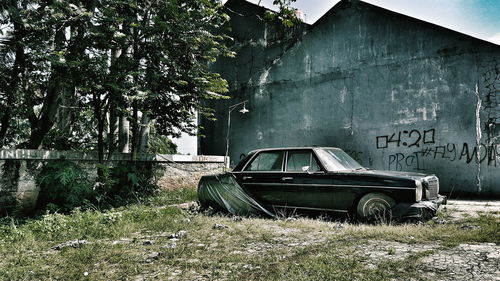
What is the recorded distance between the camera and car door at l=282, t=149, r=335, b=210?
6.01 meters

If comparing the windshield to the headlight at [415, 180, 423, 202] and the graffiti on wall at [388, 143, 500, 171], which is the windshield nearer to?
the headlight at [415, 180, 423, 202]

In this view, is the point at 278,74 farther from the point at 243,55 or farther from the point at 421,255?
the point at 421,255

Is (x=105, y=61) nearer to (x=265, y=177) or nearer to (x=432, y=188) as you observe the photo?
(x=265, y=177)

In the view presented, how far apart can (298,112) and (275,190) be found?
22.7 ft

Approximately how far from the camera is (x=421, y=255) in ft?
11.8

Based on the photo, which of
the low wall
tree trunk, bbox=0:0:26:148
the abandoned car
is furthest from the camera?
tree trunk, bbox=0:0:26:148

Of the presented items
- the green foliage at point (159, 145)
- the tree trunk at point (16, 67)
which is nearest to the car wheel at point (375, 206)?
the tree trunk at point (16, 67)

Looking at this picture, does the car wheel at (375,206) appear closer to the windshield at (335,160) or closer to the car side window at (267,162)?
the windshield at (335,160)

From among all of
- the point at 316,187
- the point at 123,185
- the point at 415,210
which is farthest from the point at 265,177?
the point at 123,185

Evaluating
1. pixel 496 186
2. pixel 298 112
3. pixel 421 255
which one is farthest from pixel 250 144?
pixel 421 255

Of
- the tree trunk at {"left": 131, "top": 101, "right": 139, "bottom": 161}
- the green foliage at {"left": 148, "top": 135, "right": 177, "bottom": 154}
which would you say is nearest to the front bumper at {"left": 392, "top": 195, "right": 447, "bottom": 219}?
the tree trunk at {"left": 131, "top": 101, "right": 139, "bottom": 161}

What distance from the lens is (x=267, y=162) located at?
22.2ft

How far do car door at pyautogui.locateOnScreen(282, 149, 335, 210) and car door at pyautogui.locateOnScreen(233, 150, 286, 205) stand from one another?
0.15m

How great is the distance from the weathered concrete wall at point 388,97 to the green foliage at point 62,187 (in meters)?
8.12
